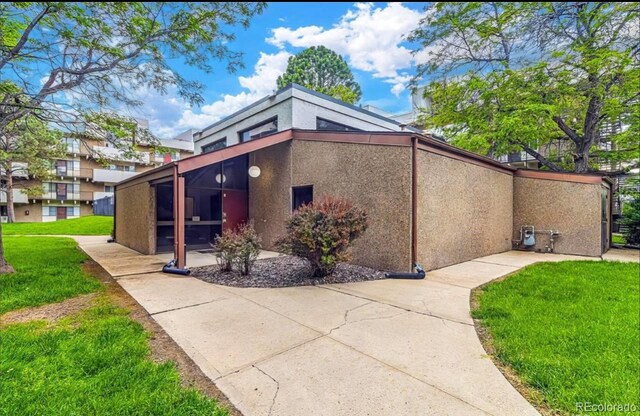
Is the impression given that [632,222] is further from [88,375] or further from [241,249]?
[88,375]

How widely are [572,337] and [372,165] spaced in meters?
4.82

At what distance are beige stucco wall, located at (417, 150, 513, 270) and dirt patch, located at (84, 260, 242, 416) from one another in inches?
206

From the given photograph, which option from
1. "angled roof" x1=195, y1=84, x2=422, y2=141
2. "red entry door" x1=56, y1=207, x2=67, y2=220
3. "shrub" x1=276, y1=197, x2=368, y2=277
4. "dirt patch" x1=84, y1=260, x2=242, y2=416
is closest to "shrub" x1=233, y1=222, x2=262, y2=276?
"shrub" x1=276, y1=197, x2=368, y2=277

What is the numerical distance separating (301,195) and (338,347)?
6.50m

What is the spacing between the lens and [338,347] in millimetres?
3277

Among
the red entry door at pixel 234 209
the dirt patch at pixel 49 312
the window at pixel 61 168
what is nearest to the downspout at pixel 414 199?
the dirt patch at pixel 49 312

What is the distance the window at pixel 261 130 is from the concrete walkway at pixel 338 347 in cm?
805

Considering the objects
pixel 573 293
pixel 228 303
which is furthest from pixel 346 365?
pixel 573 293

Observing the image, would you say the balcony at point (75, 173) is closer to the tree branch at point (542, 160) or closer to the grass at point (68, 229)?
the grass at point (68, 229)

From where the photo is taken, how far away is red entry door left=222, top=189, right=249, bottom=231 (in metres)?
11.1

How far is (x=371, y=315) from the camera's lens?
13.9 ft

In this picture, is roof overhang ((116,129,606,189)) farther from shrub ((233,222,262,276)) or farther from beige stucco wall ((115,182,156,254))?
shrub ((233,222,262,276))

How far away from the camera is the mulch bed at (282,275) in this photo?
6.05 meters

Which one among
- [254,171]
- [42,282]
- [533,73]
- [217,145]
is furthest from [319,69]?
[42,282]
